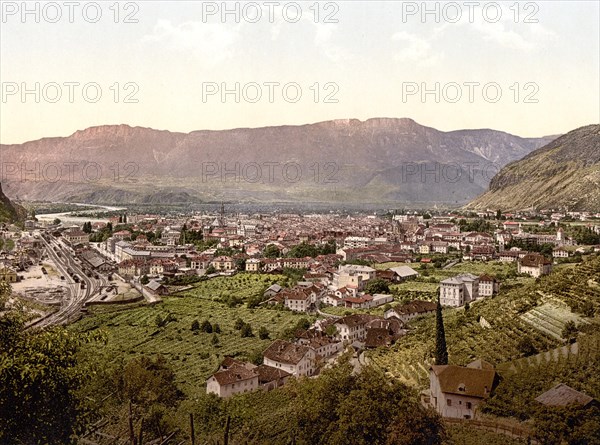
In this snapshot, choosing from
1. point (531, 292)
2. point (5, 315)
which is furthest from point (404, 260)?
point (5, 315)

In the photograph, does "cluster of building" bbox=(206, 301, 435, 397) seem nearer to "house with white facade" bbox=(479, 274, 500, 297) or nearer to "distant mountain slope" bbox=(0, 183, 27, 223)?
"house with white facade" bbox=(479, 274, 500, 297)

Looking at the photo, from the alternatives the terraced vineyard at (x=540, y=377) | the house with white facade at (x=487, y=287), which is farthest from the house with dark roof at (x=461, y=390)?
the house with white facade at (x=487, y=287)

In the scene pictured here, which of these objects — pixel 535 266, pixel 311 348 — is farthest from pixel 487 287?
pixel 311 348

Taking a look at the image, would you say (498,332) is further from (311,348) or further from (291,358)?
(291,358)

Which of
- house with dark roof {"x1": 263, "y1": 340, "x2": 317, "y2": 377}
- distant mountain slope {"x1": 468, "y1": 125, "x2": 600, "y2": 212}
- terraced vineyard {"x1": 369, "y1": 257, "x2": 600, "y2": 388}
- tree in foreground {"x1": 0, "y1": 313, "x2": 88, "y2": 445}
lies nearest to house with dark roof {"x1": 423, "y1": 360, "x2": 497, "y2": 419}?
terraced vineyard {"x1": 369, "y1": 257, "x2": 600, "y2": 388}

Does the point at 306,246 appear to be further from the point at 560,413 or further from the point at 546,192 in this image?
the point at 546,192

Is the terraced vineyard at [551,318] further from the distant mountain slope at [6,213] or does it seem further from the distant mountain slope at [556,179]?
the distant mountain slope at [6,213]

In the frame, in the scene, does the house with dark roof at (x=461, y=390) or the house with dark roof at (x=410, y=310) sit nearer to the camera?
the house with dark roof at (x=461, y=390)
